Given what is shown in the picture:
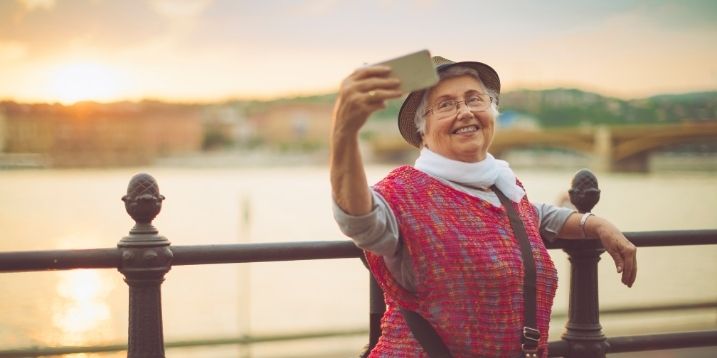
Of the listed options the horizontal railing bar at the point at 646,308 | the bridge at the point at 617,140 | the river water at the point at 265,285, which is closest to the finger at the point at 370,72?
the river water at the point at 265,285

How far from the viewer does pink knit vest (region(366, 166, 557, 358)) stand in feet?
7.09

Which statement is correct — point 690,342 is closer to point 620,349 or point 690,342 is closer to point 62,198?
point 620,349

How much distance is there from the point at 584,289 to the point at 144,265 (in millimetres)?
1554

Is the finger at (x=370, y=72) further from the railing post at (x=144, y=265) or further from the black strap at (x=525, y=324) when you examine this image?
the railing post at (x=144, y=265)

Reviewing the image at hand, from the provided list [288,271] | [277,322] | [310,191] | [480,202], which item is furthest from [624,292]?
[310,191]

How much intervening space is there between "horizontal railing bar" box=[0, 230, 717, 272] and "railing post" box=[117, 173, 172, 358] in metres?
0.04

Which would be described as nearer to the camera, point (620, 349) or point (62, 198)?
point (620, 349)

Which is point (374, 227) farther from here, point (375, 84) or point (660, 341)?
point (660, 341)

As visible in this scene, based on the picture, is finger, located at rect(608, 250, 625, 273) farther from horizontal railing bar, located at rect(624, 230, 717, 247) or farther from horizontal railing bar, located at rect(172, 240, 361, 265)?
horizontal railing bar, located at rect(172, 240, 361, 265)

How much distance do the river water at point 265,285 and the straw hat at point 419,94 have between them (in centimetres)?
562

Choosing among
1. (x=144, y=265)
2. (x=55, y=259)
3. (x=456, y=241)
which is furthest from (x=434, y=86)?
(x=55, y=259)

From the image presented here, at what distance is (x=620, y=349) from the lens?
3303mm

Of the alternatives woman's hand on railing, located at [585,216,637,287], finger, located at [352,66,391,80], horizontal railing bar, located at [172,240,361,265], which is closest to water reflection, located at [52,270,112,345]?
horizontal railing bar, located at [172,240,361,265]

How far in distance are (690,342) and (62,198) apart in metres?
60.9
